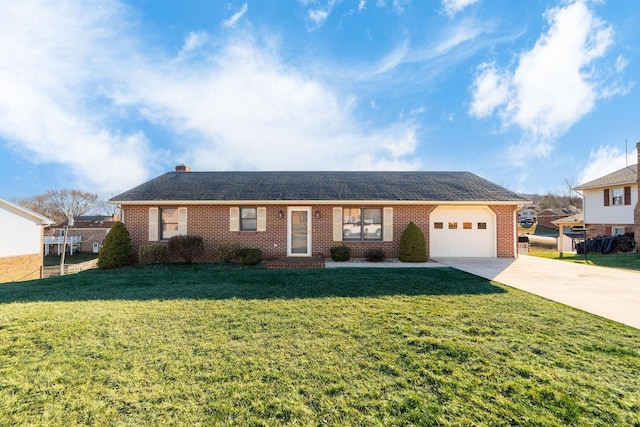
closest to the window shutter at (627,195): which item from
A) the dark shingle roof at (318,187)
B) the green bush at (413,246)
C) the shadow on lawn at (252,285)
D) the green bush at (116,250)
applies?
the dark shingle roof at (318,187)

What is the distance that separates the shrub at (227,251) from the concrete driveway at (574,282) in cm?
795

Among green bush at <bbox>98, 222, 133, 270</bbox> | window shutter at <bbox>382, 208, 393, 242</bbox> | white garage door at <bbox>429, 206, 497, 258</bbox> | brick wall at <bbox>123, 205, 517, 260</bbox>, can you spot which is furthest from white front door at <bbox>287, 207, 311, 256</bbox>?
green bush at <bbox>98, 222, 133, 270</bbox>

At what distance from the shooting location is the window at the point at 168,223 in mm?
11367

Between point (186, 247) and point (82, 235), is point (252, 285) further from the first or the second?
point (82, 235)

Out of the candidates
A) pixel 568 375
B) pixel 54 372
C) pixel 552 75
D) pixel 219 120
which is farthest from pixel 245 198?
pixel 552 75

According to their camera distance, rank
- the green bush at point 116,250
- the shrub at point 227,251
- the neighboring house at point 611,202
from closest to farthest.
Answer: the green bush at point 116,250 → the shrub at point 227,251 → the neighboring house at point 611,202

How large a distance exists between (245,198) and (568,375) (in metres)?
10.2

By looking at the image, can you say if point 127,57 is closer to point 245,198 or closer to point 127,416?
point 245,198

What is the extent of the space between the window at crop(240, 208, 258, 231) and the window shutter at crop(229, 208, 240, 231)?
17cm

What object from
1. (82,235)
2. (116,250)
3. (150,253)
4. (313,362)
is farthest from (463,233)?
(82,235)

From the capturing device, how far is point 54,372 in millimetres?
2939

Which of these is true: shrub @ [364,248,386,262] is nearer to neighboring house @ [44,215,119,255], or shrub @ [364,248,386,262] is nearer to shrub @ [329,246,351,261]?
shrub @ [329,246,351,261]

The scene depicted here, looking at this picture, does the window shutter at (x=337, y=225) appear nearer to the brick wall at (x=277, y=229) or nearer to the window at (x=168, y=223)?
the brick wall at (x=277, y=229)

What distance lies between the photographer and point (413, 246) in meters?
10.3
